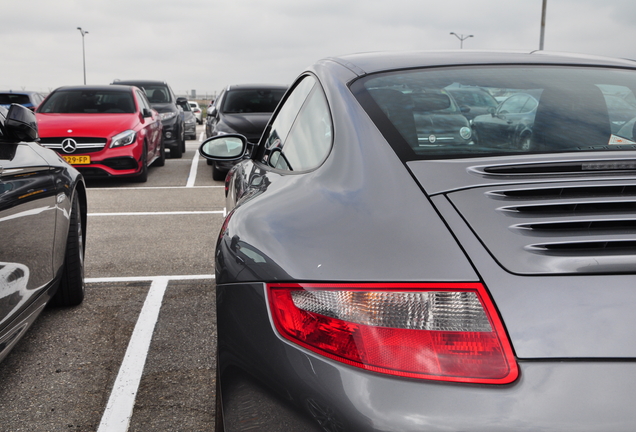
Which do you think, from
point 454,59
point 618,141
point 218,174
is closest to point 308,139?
point 454,59

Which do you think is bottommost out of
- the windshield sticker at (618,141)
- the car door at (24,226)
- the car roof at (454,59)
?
the car door at (24,226)

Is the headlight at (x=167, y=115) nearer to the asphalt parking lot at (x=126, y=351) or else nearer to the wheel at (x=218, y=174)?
the wheel at (x=218, y=174)

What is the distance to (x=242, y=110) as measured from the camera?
11.3 m

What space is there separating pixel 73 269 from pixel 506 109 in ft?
9.04

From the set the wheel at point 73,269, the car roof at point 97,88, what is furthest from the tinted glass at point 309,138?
the car roof at point 97,88

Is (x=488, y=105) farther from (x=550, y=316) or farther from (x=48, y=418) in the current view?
(x=48, y=418)

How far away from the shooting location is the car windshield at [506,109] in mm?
1771

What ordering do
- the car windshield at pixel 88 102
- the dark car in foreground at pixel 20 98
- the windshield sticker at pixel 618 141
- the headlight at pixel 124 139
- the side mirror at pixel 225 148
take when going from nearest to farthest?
the windshield sticker at pixel 618 141
the side mirror at pixel 225 148
the headlight at pixel 124 139
the car windshield at pixel 88 102
the dark car in foreground at pixel 20 98

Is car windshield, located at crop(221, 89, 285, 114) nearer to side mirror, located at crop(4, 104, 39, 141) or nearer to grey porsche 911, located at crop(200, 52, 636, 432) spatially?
side mirror, located at crop(4, 104, 39, 141)

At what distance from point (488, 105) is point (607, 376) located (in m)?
1.17

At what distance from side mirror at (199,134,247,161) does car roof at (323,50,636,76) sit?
1.05m

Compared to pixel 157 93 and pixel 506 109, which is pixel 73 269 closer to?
pixel 506 109

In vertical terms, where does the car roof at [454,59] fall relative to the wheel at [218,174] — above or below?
above

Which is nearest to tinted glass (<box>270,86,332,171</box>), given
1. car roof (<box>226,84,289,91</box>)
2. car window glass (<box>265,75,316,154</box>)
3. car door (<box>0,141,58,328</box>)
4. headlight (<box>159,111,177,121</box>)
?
car window glass (<box>265,75,316,154</box>)
